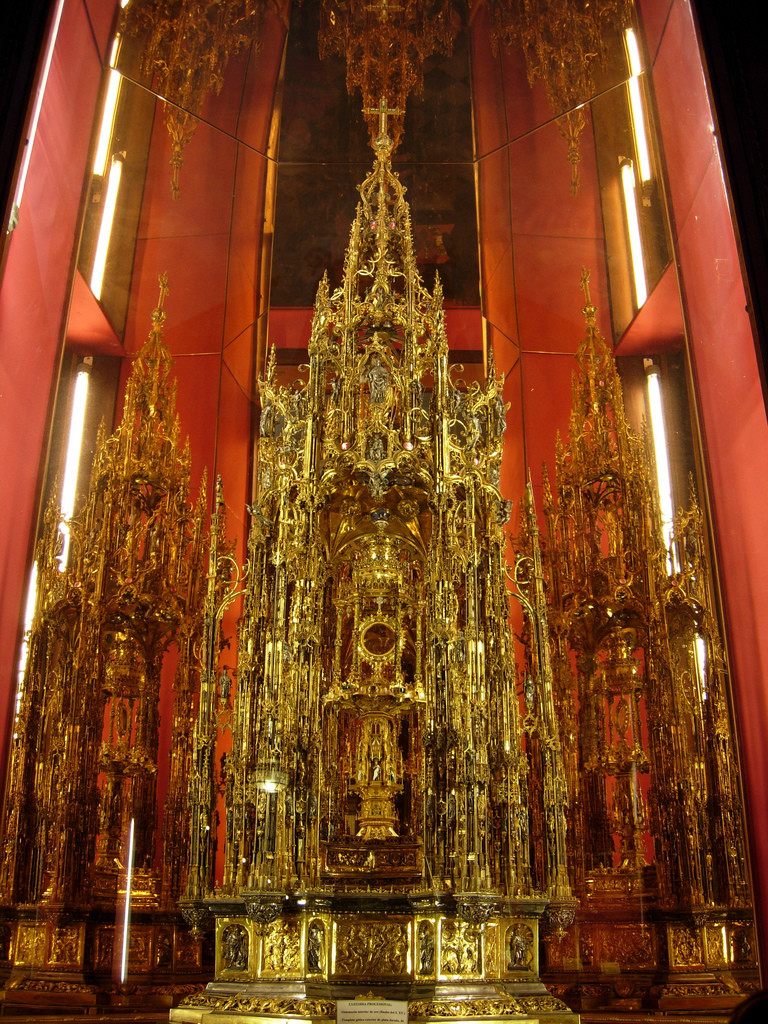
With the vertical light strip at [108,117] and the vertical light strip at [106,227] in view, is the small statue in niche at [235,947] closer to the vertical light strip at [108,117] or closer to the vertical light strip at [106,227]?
the vertical light strip at [106,227]

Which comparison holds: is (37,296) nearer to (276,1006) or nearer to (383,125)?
(383,125)

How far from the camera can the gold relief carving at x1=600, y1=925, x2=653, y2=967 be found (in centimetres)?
867

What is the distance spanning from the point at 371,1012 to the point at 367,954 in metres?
0.99

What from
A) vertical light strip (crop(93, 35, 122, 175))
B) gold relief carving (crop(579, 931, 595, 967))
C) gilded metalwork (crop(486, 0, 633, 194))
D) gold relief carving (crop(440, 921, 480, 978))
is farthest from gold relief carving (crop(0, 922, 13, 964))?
gilded metalwork (crop(486, 0, 633, 194))

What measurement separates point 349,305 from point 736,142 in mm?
4351

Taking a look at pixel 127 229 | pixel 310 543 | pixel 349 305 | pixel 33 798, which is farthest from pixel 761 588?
Answer: pixel 127 229

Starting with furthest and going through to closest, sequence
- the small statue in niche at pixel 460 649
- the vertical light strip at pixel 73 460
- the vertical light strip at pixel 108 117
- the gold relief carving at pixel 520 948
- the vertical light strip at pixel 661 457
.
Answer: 1. the vertical light strip at pixel 108 117
2. the vertical light strip at pixel 661 457
3. the vertical light strip at pixel 73 460
4. the small statue in niche at pixel 460 649
5. the gold relief carving at pixel 520 948

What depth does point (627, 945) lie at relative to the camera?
8727 mm

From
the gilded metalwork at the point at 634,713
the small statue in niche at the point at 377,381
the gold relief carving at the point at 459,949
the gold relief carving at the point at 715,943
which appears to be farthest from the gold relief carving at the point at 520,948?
the small statue in niche at the point at 377,381

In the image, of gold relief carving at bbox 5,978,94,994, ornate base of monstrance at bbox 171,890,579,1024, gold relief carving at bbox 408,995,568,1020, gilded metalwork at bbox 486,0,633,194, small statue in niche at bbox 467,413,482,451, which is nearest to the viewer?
gold relief carving at bbox 408,995,568,1020

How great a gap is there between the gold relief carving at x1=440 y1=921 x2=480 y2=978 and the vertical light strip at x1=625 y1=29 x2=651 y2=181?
7.72 m

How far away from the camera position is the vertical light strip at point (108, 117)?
10703 mm

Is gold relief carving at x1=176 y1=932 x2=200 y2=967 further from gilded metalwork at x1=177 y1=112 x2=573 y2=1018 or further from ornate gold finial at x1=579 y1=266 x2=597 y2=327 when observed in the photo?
ornate gold finial at x1=579 y1=266 x2=597 y2=327

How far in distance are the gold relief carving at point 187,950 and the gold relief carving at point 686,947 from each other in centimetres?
403
